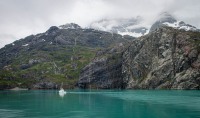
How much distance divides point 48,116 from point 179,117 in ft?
103

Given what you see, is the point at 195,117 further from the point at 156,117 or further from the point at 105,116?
the point at 105,116

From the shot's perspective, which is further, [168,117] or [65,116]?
[65,116]

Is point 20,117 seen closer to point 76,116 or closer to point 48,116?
point 48,116

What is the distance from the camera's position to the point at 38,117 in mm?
69375

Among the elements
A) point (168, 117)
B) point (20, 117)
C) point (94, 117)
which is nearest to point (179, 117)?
point (168, 117)

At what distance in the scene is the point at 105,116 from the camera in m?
70.6

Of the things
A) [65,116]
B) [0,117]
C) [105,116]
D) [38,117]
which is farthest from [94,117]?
[0,117]

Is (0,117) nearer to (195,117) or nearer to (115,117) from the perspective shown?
(115,117)

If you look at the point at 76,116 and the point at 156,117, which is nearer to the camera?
the point at 156,117

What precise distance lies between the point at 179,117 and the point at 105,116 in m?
17.5

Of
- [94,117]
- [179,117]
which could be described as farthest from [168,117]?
[94,117]

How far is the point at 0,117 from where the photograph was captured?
68.9 metres

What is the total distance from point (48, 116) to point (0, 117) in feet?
37.1

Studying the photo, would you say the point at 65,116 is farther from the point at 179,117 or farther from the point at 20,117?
the point at 179,117
